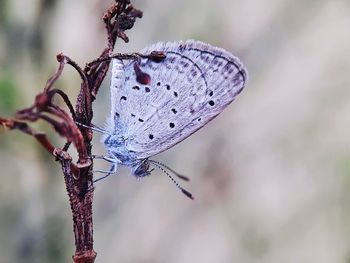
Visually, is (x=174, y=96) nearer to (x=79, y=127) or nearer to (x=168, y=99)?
(x=168, y=99)

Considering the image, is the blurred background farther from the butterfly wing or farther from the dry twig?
the dry twig

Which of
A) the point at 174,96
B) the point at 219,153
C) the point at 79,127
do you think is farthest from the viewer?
the point at 219,153

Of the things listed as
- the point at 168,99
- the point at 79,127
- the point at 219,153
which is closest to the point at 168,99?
the point at 168,99

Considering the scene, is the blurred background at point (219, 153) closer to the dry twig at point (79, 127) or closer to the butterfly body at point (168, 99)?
the butterfly body at point (168, 99)

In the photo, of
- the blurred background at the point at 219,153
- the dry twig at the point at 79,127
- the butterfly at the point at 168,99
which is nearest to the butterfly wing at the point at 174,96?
the butterfly at the point at 168,99

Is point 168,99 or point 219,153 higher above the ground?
point 219,153

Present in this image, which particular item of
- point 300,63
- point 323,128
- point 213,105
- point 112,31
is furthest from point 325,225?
point 112,31
